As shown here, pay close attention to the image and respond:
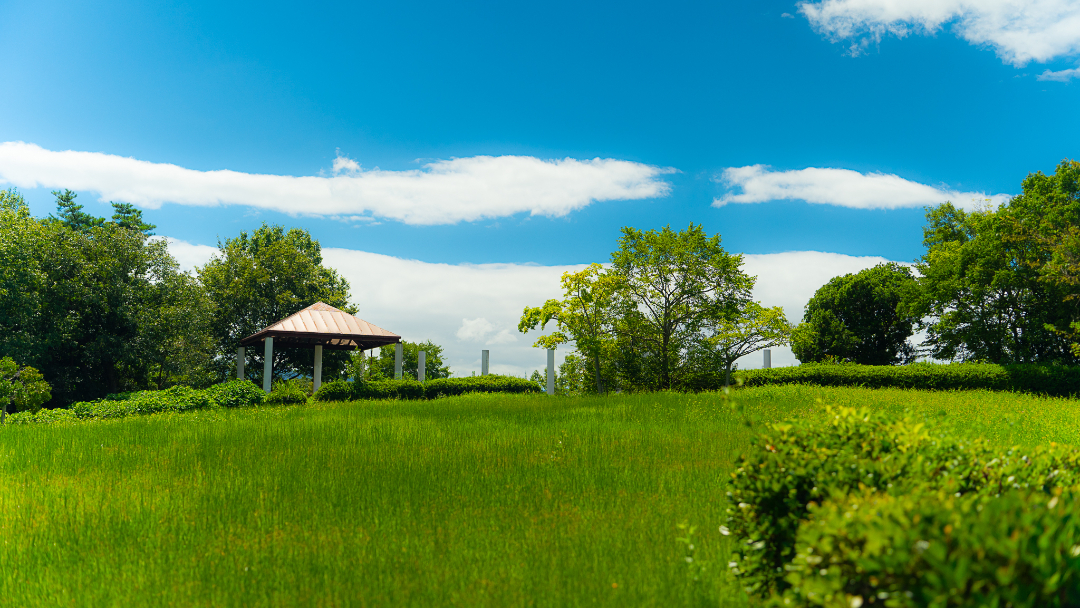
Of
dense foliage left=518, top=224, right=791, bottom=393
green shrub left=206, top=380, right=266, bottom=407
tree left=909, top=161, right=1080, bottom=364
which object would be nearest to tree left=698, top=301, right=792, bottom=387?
dense foliage left=518, top=224, right=791, bottom=393

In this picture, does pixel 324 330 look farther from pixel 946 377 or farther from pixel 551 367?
pixel 946 377

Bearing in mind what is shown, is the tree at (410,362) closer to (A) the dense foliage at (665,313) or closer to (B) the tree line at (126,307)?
(B) the tree line at (126,307)

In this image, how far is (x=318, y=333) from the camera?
78.3 ft

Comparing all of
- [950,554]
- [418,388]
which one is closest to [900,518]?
[950,554]

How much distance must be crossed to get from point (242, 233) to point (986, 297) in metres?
42.0

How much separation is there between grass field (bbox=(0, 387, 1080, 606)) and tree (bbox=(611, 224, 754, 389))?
1173 centimetres

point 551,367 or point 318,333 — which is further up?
point 318,333

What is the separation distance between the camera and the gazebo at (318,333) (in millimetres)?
23469

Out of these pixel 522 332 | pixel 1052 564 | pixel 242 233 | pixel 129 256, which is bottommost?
pixel 1052 564

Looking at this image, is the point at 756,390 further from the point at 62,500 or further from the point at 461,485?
the point at 62,500

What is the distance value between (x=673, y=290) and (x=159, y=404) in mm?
18744

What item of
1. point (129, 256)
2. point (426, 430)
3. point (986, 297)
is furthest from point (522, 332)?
point (986, 297)

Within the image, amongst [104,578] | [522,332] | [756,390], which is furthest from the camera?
[522,332]

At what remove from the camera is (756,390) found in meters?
20.1
